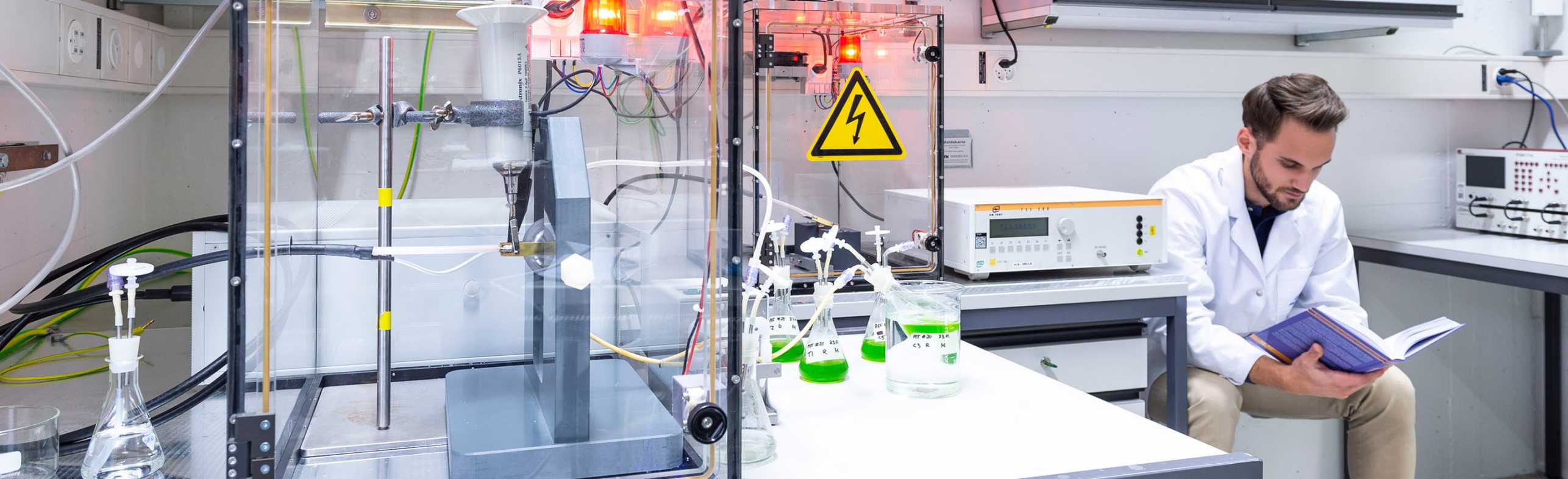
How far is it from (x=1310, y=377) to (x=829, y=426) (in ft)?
4.09

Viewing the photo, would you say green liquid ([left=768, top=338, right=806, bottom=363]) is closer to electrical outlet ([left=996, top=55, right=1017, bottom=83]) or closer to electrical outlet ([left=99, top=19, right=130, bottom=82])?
electrical outlet ([left=99, top=19, right=130, bottom=82])

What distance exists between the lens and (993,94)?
9.16ft

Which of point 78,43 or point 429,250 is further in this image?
point 78,43

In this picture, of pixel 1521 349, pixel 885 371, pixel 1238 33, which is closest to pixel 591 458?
pixel 885 371

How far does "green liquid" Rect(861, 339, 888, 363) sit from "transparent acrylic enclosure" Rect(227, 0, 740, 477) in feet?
1.78

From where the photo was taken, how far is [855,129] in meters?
2.12

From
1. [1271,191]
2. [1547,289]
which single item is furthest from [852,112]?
[1547,289]

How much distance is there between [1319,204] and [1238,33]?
2.87ft

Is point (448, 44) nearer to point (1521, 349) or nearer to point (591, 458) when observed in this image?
point (591, 458)

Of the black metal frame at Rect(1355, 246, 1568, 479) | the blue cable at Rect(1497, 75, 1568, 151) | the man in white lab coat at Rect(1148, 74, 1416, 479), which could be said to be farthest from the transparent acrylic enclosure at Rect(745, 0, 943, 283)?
the blue cable at Rect(1497, 75, 1568, 151)

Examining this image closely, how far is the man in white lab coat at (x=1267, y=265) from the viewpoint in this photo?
215cm

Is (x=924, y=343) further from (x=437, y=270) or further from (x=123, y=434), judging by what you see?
(x=123, y=434)

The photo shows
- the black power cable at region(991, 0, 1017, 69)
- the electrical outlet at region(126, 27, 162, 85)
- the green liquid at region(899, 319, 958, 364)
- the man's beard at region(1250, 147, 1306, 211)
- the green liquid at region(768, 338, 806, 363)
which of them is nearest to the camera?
the green liquid at region(899, 319, 958, 364)

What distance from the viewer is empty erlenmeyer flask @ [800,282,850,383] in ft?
4.42
